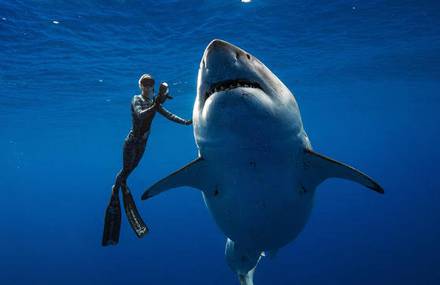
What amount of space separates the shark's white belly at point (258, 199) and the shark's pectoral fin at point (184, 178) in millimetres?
212

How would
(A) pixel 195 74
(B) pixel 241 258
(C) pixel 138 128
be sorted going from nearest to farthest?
(C) pixel 138 128, (B) pixel 241 258, (A) pixel 195 74

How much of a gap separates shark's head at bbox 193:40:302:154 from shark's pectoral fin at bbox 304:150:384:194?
2.16 feet

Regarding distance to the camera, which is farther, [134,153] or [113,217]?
[113,217]

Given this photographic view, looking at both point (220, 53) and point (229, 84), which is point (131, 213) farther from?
point (220, 53)

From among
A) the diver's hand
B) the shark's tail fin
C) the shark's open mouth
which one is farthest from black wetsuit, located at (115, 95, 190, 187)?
the shark's tail fin

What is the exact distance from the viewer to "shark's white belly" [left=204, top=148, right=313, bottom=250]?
3947 mm

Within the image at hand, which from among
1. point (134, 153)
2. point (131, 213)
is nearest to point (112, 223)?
point (131, 213)

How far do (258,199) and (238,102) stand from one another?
170cm

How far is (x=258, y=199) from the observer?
4.28 metres

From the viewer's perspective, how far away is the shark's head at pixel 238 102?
10.2 ft

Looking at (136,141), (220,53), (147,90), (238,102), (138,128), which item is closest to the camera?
(220,53)

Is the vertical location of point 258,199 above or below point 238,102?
below

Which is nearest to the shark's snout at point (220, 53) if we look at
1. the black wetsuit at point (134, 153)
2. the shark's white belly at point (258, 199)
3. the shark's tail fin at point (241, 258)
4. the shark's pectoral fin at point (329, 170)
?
the shark's white belly at point (258, 199)

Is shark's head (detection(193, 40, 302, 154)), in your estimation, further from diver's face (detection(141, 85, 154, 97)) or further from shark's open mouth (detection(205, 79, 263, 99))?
diver's face (detection(141, 85, 154, 97))
